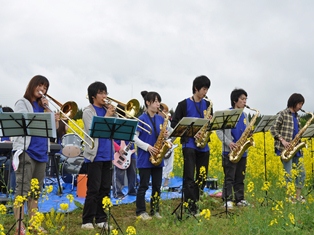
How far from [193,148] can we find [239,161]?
1.63 metres

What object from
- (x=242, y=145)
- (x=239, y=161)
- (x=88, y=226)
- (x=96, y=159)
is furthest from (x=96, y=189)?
(x=239, y=161)

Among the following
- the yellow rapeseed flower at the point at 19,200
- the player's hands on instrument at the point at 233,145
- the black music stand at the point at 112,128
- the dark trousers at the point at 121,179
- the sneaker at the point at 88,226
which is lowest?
the sneaker at the point at 88,226

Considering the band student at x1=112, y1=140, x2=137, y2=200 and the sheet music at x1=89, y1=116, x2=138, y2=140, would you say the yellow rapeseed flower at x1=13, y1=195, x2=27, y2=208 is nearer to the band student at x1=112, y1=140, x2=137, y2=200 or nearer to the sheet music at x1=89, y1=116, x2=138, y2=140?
the sheet music at x1=89, y1=116, x2=138, y2=140

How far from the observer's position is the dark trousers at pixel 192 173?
672 centimetres

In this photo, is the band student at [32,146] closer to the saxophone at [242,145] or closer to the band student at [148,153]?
the band student at [148,153]

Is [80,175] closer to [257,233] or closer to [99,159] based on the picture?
[99,159]

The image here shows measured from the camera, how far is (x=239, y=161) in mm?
8055

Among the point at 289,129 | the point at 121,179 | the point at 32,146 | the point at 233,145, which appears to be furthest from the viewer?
the point at 121,179

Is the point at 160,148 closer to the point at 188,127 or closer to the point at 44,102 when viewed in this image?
the point at 188,127

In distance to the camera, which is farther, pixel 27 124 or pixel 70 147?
pixel 70 147

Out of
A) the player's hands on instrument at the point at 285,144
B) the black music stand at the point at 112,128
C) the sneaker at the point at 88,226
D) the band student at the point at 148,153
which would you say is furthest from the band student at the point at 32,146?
the player's hands on instrument at the point at 285,144

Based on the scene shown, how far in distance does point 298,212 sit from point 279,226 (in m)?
0.58

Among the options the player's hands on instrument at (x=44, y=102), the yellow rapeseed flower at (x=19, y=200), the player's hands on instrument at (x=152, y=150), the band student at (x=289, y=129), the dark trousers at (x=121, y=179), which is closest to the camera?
the yellow rapeseed flower at (x=19, y=200)

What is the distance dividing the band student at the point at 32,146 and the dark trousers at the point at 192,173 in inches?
88.8
